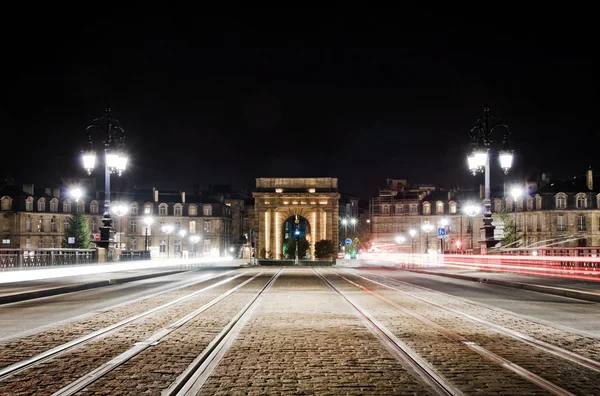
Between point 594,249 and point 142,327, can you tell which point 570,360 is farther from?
point 594,249

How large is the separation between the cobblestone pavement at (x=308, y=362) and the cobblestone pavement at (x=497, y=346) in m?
0.61

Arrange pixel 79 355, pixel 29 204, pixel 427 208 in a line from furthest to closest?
pixel 427 208 < pixel 29 204 < pixel 79 355

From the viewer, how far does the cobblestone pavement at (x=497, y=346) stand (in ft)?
22.9

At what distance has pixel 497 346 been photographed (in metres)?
9.28

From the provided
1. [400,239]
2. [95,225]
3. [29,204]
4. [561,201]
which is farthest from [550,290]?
[95,225]

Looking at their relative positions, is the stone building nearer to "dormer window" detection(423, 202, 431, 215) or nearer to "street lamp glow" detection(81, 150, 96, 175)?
"dormer window" detection(423, 202, 431, 215)

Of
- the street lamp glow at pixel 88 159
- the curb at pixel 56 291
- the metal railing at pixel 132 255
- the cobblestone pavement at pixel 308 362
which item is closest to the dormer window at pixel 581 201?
the metal railing at pixel 132 255

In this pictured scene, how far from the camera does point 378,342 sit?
9609 mm

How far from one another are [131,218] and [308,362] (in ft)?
342

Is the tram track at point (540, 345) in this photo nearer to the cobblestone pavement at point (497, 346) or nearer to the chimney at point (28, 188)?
the cobblestone pavement at point (497, 346)

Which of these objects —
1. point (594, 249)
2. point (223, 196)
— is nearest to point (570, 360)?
point (594, 249)

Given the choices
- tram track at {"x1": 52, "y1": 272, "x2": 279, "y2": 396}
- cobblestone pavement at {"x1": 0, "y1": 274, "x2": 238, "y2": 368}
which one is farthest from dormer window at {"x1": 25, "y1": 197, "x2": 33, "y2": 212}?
tram track at {"x1": 52, "y1": 272, "x2": 279, "y2": 396}

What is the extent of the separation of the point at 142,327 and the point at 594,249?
72.3ft

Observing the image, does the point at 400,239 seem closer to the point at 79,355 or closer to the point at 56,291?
the point at 56,291
